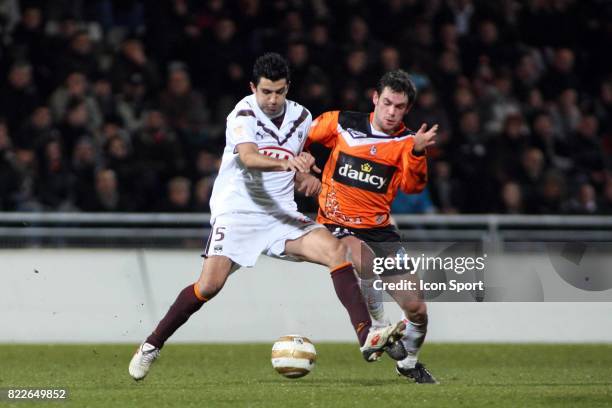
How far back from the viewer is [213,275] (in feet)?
26.9

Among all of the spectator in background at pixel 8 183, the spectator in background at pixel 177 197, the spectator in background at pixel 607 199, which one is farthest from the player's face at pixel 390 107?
the spectator in background at pixel 607 199

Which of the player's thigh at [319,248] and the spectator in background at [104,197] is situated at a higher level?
the player's thigh at [319,248]

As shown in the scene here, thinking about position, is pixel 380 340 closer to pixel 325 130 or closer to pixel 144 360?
pixel 144 360

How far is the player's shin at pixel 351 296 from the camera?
782 cm

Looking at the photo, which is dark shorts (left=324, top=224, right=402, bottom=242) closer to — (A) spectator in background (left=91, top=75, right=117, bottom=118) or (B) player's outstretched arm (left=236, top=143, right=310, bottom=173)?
(B) player's outstretched arm (left=236, top=143, right=310, bottom=173)

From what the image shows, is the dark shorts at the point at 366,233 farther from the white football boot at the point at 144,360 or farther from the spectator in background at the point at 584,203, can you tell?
the spectator in background at the point at 584,203

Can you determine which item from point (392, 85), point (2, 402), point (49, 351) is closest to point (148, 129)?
point (49, 351)

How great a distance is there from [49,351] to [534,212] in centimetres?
561

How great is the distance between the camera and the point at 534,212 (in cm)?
1395

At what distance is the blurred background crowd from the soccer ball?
503 centimetres

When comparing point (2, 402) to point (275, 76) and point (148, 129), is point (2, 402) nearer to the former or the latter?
point (275, 76)

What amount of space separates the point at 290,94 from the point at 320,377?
19.9 feet

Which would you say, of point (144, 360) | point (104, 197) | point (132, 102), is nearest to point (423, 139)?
point (144, 360)

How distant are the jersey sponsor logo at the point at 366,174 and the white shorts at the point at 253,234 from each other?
2.00 feet
